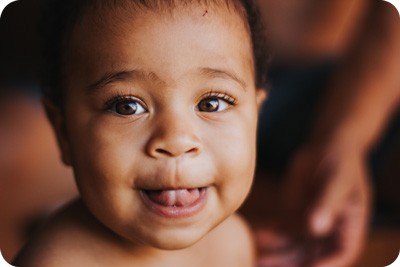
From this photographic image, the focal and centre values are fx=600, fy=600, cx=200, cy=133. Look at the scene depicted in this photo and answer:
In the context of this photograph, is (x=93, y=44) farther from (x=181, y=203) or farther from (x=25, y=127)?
(x=25, y=127)

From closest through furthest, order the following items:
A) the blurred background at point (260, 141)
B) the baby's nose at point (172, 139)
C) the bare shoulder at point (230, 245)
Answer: the baby's nose at point (172, 139)
the bare shoulder at point (230, 245)
the blurred background at point (260, 141)

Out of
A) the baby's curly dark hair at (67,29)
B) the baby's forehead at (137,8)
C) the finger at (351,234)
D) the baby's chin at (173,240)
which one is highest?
the finger at (351,234)

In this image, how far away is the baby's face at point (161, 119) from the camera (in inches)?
18.1

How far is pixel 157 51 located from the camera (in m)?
0.46

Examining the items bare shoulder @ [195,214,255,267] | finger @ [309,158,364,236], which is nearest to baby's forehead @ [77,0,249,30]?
bare shoulder @ [195,214,255,267]

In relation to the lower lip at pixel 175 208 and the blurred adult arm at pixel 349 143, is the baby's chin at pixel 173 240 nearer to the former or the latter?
the lower lip at pixel 175 208

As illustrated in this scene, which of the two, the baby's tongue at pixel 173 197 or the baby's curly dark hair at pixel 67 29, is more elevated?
the baby's curly dark hair at pixel 67 29

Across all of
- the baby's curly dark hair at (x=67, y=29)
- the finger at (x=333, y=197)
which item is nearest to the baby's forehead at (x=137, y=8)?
the baby's curly dark hair at (x=67, y=29)

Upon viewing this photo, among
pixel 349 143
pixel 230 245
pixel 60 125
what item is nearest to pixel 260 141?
pixel 349 143

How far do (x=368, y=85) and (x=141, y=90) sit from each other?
0.61 metres

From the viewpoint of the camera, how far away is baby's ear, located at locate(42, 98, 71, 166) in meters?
0.55

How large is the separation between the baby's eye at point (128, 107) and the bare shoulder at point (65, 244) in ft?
0.45

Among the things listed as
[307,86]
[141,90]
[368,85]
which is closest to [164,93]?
[141,90]

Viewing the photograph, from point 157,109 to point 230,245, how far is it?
255mm
